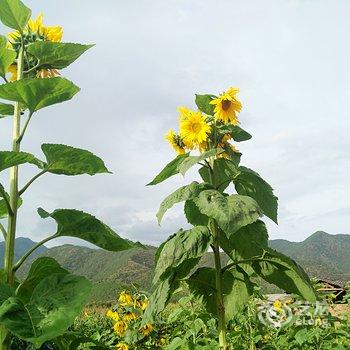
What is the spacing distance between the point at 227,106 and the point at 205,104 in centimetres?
14

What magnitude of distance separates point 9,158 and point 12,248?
0.38 metres

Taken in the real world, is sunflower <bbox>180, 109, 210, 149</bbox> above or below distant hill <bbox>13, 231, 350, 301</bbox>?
below

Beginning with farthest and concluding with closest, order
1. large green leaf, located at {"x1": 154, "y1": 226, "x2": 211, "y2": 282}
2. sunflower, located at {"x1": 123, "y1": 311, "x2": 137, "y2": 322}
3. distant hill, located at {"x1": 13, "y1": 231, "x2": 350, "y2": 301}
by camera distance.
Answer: distant hill, located at {"x1": 13, "y1": 231, "x2": 350, "y2": 301} < sunflower, located at {"x1": 123, "y1": 311, "x2": 137, "y2": 322} < large green leaf, located at {"x1": 154, "y1": 226, "x2": 211, "y2": 282}

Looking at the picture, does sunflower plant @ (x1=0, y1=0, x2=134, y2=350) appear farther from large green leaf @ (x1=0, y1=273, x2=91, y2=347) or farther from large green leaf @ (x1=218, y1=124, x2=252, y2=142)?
large green leaf @ (x1=218, y1=124, x2=252, y2=142)

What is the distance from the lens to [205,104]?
3.11m

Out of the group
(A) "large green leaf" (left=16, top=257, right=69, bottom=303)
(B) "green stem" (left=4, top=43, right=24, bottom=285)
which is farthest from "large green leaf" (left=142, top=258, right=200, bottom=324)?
(B) "green stem" (left=4, top=43, right=24, bottom=285)

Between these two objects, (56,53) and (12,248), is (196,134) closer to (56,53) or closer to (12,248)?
(56,53)

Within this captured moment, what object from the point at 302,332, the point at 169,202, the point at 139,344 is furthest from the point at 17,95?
the point at 139,344

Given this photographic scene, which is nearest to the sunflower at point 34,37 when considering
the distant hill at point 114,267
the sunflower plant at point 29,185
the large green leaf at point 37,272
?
the sunflower plant at point 29,185

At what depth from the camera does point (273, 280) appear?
2.57 metres

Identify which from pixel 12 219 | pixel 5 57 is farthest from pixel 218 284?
pixel 5 57

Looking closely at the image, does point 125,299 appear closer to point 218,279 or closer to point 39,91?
point 218,279

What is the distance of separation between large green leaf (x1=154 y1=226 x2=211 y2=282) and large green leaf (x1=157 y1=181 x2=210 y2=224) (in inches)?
7.1

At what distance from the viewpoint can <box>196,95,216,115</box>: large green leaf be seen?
3.09 metres
